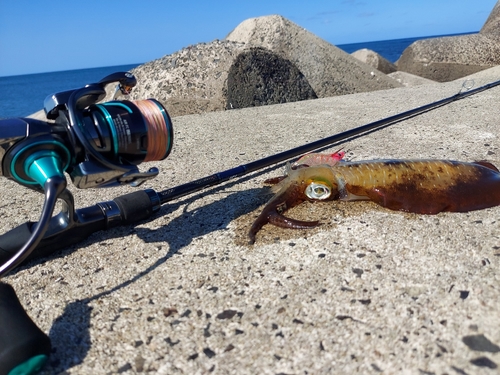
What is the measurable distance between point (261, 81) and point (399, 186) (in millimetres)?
4035

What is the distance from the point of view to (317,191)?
2.25m

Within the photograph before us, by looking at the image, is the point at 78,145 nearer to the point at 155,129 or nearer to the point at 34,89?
the point at 155,129

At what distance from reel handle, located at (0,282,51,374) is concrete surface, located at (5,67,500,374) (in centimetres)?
9

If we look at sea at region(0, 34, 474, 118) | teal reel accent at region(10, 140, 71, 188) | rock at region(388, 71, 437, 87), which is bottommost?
sea at region(0, 34, 474, 118)

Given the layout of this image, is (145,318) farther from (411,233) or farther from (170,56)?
(170,56)

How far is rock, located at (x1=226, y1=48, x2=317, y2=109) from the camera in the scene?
584 centimetres

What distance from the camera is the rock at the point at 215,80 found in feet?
19.1

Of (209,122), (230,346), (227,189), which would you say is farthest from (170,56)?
(230,346)

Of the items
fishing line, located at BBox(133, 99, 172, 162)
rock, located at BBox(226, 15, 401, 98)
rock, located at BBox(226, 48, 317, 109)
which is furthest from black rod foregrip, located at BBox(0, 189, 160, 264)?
rock, located at BBox(226, 15, 401, 98)

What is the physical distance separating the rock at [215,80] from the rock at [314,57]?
1053mm

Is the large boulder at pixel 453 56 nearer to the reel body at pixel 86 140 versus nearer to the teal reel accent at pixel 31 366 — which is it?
the reel body at pixel 86 140

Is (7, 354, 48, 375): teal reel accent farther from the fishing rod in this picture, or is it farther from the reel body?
the reel body

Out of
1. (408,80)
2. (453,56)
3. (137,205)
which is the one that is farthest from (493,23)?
(137,205)

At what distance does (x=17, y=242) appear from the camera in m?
1.78
